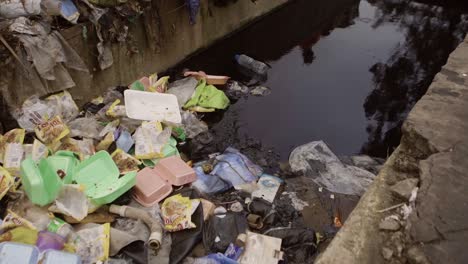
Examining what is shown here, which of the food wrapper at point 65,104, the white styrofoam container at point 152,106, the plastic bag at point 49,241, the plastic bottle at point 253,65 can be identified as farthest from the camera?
the plastic bottle at point 253,65

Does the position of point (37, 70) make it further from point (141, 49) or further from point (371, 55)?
point (371, 55)

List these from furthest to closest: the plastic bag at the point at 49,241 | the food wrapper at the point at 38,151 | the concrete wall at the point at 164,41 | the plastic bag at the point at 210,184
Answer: the concrete wall at the point at 164,41
the plastic bag at the point at 210,184
the food wrapper at the point at 38,151
the plastic bag at the point at 49,241

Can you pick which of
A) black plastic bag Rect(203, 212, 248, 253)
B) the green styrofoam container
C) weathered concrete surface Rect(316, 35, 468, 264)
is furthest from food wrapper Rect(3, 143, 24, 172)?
weathered concrete surface Rect(316, 35, 468, 264)

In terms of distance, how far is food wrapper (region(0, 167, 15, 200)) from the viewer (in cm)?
373

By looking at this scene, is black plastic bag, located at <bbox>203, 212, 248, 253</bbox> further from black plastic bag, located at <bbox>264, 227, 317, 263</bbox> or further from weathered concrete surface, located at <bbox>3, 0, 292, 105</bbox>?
weathered concrete surface, located at <bbox>3, 0, 292, 105</bbox>

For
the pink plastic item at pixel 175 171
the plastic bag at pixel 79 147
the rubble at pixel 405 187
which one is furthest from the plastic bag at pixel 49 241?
the rubble at pixel 405 187

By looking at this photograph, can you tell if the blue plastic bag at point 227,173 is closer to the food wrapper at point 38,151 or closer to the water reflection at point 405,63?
the food wrapper at point 38,151

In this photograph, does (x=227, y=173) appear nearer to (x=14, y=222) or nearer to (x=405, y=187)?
(x=14, y=222)

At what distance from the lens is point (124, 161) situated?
4543 millimetres

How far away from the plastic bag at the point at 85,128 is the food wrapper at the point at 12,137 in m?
0.55

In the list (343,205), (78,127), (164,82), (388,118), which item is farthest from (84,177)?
(388,118)

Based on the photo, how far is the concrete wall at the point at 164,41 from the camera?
220 inches

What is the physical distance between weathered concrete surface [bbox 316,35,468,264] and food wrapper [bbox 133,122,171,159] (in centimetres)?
279

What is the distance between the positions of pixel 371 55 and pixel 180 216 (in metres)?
6.69
